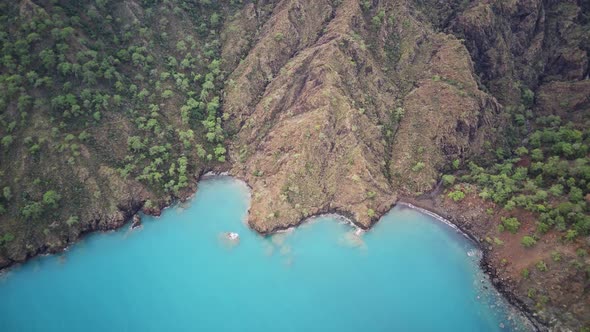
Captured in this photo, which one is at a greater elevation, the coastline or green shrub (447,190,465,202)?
green shrub (447,190,465,202)

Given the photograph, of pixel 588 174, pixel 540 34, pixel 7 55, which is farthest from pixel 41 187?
pixel 540 34

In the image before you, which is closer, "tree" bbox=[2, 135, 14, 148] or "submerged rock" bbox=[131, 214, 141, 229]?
"tree" bbox=[2, 135, 14, 148]

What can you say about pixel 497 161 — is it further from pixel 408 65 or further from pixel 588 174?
pixel 408 65

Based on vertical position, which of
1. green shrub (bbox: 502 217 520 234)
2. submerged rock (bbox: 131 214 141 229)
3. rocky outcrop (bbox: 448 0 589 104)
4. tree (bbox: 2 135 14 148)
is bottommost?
submerged rock (bbox: 131 214 141 229)

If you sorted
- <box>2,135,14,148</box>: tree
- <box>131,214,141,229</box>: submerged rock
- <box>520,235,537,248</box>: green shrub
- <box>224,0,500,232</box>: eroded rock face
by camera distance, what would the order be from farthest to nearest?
<box>224,0,500,232</box>: eroded rock face, <box>131,214,141,229</box>: submerged rock, <box>2,135,14,148</box>: tree, <box>520,235,537,248</box>: green shrub

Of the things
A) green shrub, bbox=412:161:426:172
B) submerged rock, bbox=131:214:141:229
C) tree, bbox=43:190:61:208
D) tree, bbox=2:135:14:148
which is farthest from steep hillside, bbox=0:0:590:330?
submerged rock, bbox=131:214:141:229

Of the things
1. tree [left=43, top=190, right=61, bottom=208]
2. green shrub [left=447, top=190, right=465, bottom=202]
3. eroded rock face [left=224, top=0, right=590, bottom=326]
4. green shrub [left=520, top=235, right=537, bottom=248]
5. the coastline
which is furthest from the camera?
eroded rock face [left=224, top=0, right=590, bottom=326]

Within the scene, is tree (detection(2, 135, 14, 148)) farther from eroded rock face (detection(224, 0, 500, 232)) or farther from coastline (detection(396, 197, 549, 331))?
coastline (detection(396, 197, 549, 331))

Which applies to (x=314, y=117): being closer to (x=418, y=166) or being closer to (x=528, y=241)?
(x=418, y=166)

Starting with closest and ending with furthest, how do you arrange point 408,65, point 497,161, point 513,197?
point 513,197
point 497,161
point 408,65

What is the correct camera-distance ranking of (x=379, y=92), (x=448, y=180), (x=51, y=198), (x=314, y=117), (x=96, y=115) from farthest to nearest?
1. (x=379, y=92)
2. (x=314, y=117)
3. (x=448, y=180)
4. (x=96, y=115)
5. (x=51, y=198)

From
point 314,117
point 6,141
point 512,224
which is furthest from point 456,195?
point 6,141
